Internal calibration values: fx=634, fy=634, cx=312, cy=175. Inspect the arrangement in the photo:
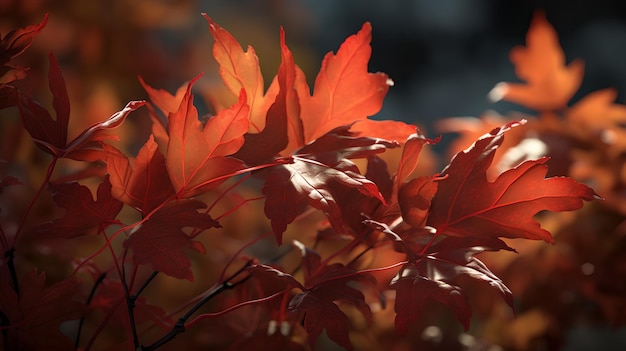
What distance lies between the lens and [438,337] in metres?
0.70

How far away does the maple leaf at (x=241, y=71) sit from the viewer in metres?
0.39

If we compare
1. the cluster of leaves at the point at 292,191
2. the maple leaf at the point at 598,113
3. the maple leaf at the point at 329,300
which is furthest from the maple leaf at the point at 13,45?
the maple leaf at the point at 598,113

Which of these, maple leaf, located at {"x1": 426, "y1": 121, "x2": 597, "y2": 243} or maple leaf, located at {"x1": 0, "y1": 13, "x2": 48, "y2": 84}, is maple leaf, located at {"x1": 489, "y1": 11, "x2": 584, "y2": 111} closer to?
maple leaf, located at {"x1": 426, "y1": 121, "x2": 597, "y2": 243}

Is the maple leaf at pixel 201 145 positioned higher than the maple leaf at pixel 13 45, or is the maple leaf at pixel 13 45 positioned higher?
the maple leaf at pixel 13 45

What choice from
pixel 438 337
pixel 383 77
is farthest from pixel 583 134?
pixel 383 77

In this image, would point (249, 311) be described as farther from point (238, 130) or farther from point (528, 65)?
point (528, 65)

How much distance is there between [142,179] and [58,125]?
2.3 inches

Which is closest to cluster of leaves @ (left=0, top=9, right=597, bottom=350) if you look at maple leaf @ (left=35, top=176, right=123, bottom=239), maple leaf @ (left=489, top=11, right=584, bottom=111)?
maple leaf @ (left=35, top=176, right=123, bottom=239)

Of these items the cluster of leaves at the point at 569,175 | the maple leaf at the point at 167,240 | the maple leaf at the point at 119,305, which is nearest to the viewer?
the maple leaf at the point at 167,240

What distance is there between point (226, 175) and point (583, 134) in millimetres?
528

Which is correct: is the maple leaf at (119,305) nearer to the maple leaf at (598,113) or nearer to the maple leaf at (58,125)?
the maple leaf at (58,125)

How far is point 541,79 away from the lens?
79cm

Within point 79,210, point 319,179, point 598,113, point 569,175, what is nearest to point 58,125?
point 79,210

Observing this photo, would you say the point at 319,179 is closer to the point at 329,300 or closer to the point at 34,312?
the point at 329,300
